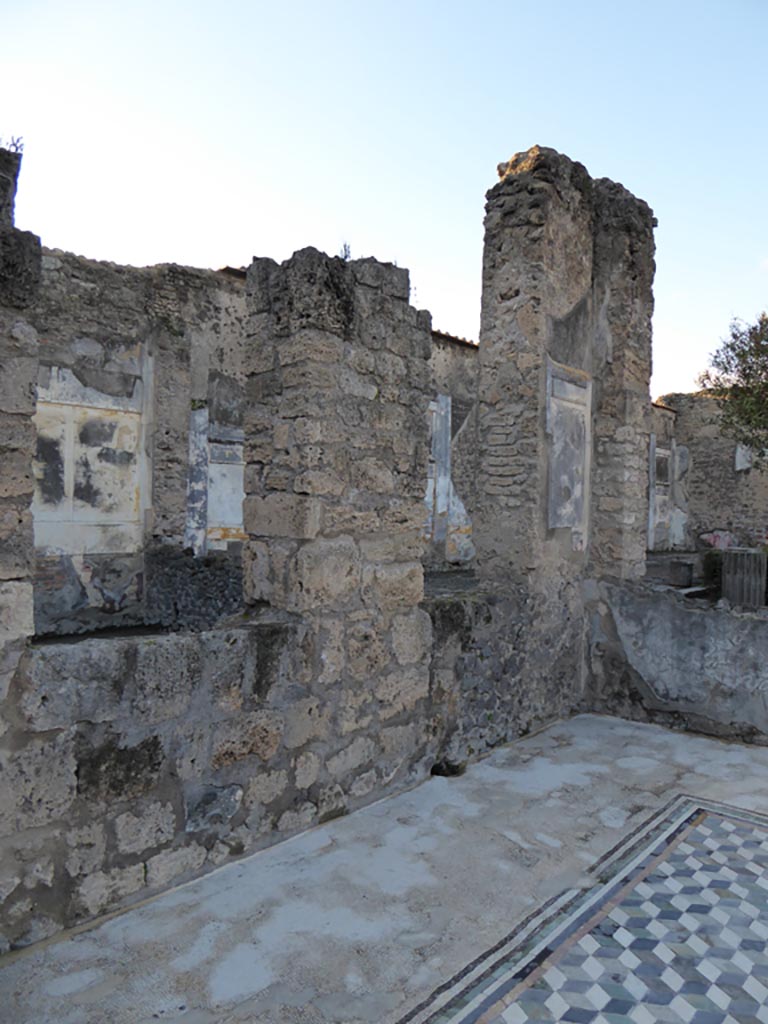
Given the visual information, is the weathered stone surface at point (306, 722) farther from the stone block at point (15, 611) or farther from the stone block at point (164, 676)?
the stone block at point (15, 611)

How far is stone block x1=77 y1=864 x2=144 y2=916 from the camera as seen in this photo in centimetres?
242

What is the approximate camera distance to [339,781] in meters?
3.33

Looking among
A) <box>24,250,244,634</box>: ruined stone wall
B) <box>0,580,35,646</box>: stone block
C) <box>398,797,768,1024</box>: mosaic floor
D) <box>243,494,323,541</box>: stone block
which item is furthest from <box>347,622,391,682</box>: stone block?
<box>24,250,244,634</box>: ruined stone wall

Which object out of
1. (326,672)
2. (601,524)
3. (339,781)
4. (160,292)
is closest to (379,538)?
(326,672)

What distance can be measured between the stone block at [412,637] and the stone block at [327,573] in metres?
0.37

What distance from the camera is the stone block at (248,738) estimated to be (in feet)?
9.32

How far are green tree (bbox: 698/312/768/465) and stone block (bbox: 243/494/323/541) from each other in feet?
31.9

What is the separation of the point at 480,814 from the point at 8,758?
2094 millimetres

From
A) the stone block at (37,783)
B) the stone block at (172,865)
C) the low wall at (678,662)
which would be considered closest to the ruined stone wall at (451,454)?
the low wall at (678,662)

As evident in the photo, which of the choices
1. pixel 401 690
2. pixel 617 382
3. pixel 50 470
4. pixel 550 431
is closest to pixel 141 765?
pixel 401 690

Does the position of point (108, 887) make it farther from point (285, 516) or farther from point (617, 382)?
point (617, 382)

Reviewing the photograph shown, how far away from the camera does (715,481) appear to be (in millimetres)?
19422

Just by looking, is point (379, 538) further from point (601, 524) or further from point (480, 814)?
point (601, 524)

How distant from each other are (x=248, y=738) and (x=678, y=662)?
322 cm
